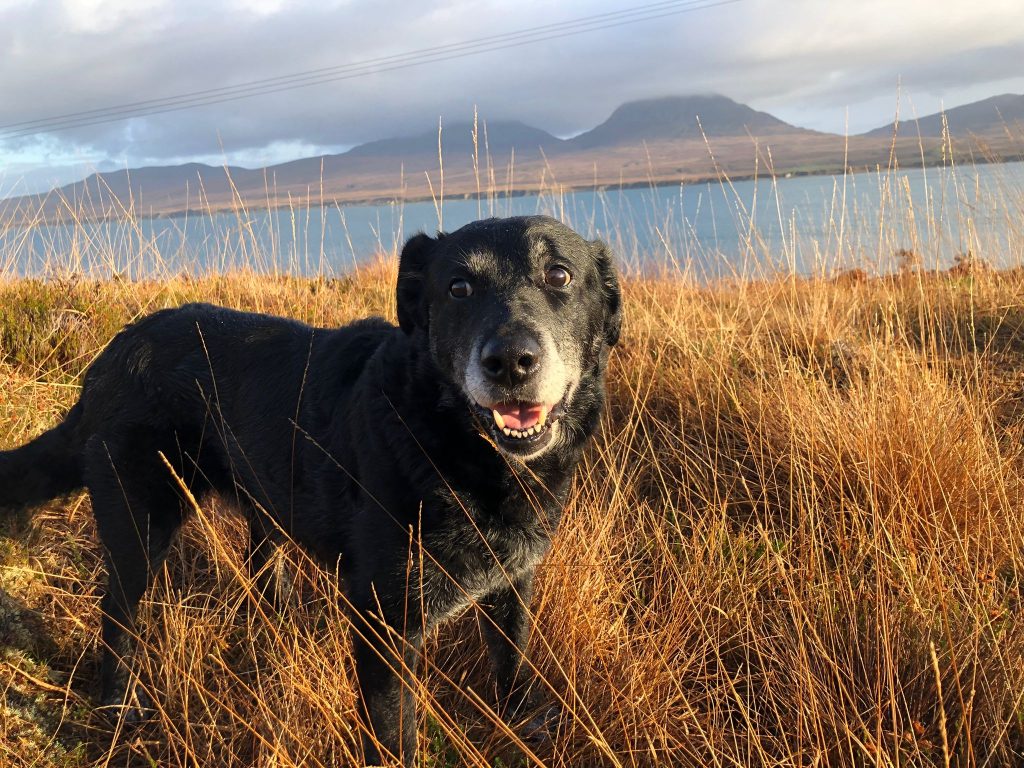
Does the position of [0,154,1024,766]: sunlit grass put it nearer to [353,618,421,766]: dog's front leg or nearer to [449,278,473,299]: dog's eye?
[353,618,421,766]: dog's front leg

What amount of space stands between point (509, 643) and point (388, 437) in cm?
99

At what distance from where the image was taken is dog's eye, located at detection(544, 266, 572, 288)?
2426 millimetres

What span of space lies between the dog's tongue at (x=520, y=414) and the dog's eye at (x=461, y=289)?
460 mm

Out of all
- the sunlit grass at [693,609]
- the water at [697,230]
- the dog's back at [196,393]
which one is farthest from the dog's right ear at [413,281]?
the water at [697,230]

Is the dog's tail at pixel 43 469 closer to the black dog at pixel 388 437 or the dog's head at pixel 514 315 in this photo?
the black dog at pixel 388 437

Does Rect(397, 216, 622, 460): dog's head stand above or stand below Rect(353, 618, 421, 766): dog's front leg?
above

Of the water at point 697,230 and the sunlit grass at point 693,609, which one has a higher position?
the water at point 697,230

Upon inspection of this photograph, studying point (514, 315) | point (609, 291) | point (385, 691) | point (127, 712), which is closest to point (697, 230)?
point (609, 291)

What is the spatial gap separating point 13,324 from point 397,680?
4205 millimetres

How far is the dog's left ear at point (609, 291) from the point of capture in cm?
275

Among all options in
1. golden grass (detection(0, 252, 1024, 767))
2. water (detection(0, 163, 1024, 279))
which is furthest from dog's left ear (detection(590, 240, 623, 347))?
water (detection(0, 163, 1024, 279))

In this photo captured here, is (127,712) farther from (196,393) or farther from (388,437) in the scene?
(388,437)

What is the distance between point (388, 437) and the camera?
2.30 meters

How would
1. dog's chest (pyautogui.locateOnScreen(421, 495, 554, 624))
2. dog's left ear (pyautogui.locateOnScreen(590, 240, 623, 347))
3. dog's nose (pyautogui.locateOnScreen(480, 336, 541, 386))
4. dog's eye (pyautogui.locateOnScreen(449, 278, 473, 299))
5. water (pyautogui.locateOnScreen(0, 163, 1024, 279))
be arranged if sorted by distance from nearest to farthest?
dog's nose (pyautogui.locateOnScreen(480, 336, 541, 386))
dog's chest (pyautogui.locateOnScreen(421, 495, 554, 624))
dog's eye (pyautogui.locateOnScreen(449, 278, 473, 299))
dog's left ear (pyautogui.locateOnScreen(590, 240, 623, 347))
water (pyautogui.locateOnScreen(0, 163, 1024, 279))
